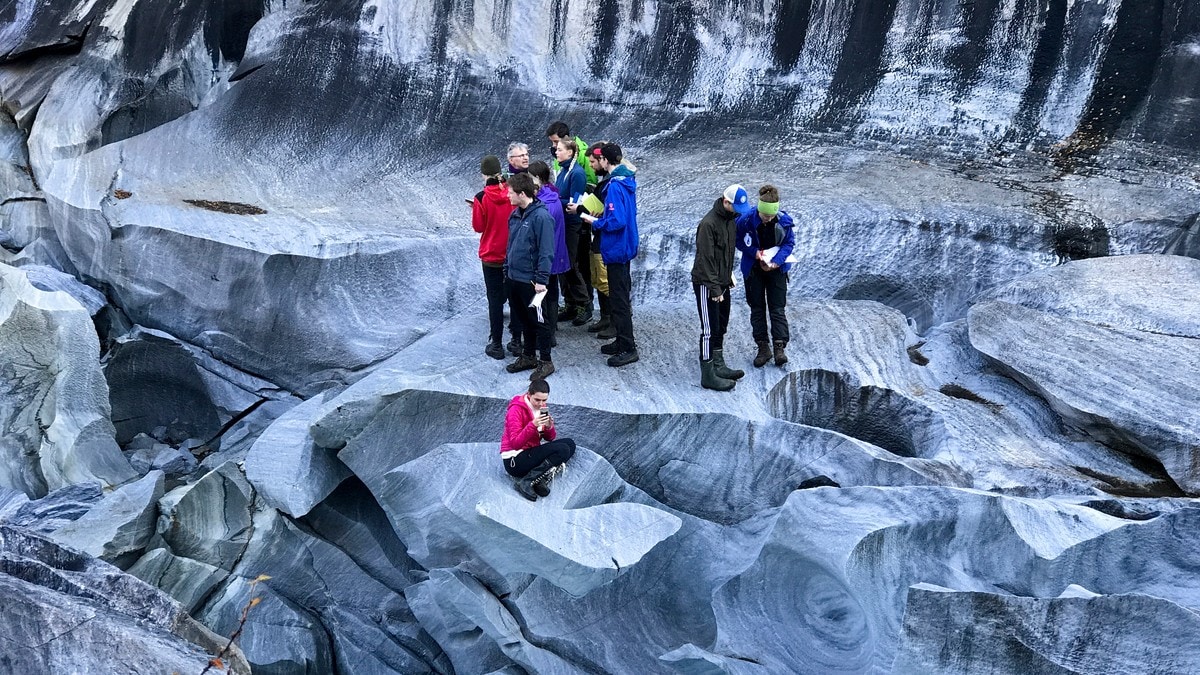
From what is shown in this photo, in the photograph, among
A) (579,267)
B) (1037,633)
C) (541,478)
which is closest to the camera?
(1037,633)

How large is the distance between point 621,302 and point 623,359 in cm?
59

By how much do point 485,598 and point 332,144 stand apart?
317 inches

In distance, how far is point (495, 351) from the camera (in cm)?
969

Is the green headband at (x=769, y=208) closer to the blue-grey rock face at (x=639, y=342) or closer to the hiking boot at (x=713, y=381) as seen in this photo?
the hiking boot at (x=713, y=381)

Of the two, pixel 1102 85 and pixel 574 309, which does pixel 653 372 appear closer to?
pixel 574 309

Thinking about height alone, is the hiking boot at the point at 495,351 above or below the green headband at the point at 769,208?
below

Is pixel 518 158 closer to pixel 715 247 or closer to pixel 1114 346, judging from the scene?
pixel 715 247

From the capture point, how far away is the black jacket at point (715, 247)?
8586 mm

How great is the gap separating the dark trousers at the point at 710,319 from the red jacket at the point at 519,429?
1.72 meters

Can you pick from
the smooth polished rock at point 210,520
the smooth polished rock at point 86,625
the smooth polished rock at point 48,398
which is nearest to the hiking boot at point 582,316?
the smooth polished rock at point 210,520

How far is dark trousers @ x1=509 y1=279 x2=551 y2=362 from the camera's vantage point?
8.88 metres

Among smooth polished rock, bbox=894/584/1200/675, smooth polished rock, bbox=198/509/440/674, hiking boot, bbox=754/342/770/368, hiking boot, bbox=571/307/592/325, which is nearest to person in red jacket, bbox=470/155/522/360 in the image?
hiking boot, bbox=571/307/592/325

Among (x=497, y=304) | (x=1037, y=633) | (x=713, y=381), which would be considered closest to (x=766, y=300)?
(x=713, y=381)

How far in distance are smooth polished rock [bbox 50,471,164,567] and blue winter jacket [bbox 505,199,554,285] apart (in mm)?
4112
